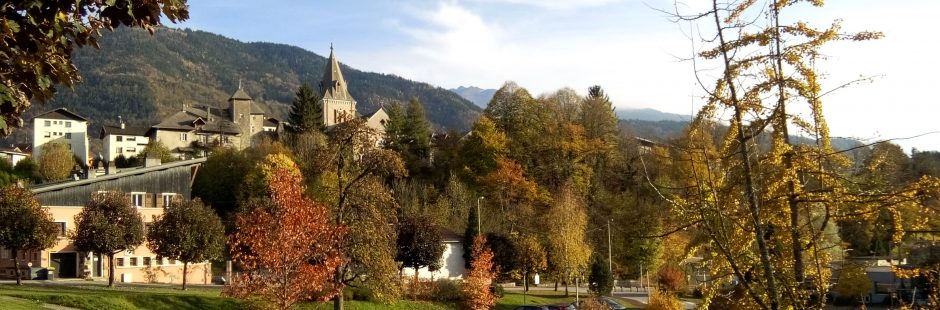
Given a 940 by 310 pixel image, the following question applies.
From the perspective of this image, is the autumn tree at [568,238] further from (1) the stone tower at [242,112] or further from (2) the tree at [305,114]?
(1) the stone tower at [242,112]

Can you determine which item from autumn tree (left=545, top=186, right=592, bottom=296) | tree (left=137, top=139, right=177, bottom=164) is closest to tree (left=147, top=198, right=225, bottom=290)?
autumn tree (left=545, top=186, right=592, bottom=296)

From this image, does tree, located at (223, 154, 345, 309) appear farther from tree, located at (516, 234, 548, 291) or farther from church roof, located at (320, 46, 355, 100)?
church roof, located at (320, 46, 355, 100)

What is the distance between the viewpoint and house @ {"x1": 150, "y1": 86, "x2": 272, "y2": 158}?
91125 millimetres

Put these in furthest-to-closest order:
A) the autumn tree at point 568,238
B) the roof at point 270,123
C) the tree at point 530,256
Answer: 1. the roof at point 270,123
2. the tree at point 530,256
3. the autumn tree at point 568,238

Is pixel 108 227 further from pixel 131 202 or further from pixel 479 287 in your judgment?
pixel 479 287

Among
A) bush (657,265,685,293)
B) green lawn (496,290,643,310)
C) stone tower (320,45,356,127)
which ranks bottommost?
green lawn (496,290,643,310)

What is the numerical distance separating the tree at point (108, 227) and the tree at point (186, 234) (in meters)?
1.07

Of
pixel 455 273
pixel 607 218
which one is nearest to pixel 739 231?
pixel 455 273

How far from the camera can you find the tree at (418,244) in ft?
149

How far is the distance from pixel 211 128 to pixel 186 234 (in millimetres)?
61269

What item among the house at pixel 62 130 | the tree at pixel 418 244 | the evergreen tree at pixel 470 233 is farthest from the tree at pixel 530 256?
the house at pixel 62 130

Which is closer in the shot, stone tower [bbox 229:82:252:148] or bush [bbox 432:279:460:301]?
bush [bbox 432:279:460:301]

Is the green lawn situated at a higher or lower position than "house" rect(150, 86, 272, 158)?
lower

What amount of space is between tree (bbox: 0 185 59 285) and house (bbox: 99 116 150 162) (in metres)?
57.6
